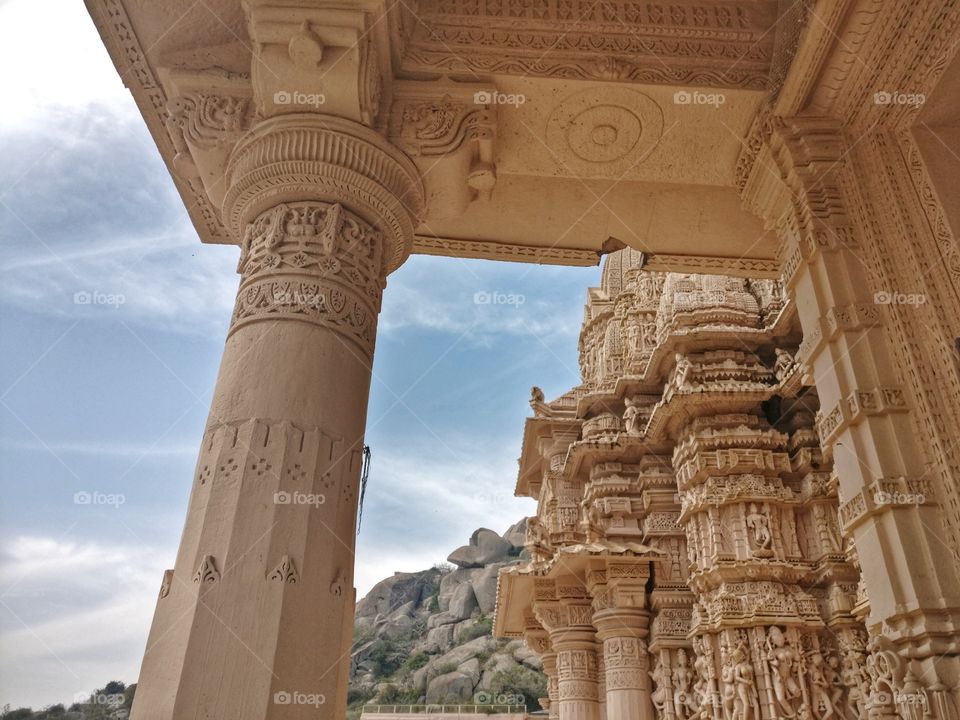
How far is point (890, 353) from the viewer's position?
385 cm

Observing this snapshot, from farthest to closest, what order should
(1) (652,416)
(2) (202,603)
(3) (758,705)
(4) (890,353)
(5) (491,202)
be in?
(1) (652,416) → (3) (758,705) → (5) (491,202) → (4) (890,353) → (2) (202,603)

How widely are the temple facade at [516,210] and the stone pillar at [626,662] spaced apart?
17.4 ft

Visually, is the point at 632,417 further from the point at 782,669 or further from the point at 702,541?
the point at 782,669

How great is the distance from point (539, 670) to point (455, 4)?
38538mm

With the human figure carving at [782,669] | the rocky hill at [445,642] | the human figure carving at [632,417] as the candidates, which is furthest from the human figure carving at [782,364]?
the rocky hill at [445,642]

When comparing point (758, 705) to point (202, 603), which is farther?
point (758, 705)

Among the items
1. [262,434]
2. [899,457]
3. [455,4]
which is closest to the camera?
[262,434]

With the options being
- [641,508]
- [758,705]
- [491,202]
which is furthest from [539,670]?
[491,202]

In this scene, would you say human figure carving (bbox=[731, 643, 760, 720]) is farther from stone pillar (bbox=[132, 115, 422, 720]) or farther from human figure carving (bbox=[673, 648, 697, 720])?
stone pillar (bbox=[132, 115, 422, 720])

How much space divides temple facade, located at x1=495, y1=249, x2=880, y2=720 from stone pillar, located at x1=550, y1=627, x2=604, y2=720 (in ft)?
0.08

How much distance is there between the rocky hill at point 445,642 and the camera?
37844 millimetres

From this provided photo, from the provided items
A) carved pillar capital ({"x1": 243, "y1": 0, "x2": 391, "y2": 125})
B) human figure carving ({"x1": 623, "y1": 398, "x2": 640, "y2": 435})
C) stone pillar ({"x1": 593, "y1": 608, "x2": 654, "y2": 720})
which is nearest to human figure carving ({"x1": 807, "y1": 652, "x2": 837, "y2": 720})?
stone pillar ({"x1": 593, "y1": 608, "x2": 654, "y2": 720})

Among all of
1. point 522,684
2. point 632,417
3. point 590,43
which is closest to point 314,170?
point 590,43

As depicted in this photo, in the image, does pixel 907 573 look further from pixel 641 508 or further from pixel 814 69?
pixel 641 508
